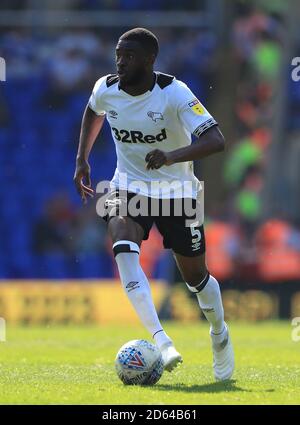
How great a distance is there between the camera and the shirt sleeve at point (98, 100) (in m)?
7.58

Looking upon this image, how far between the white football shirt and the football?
116 cm

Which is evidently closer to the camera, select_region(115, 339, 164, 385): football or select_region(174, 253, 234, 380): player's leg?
select_region(115, 339, 164, 385): football

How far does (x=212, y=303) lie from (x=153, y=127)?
1423 mm

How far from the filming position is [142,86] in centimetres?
727

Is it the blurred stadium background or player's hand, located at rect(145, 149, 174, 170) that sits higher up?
the blurred stadium background

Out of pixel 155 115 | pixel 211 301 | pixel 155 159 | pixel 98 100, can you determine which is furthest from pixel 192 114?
pixel 211 301

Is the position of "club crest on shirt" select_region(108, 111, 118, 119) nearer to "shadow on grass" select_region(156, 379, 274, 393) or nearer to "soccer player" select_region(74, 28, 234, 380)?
"soccer player" select_region(74, 28, 234, 380)

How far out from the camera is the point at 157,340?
680cm

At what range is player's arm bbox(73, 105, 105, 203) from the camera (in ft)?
25.0

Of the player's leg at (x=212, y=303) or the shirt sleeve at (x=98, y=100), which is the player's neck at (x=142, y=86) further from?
the player's leg at (x=212, y=303)

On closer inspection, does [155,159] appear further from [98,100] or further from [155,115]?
[98,100]

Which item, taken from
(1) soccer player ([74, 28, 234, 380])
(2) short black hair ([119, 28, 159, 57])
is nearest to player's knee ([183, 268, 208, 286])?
(1) soccer player ([74, 28, 234, 380])

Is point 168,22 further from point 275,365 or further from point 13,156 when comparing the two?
point 275,365

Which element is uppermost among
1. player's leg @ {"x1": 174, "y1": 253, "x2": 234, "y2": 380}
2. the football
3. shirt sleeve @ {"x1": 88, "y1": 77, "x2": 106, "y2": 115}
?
shirt sleeve @ {"x1": 88, "y1": 77, "x2": 106, "y2": 115}
